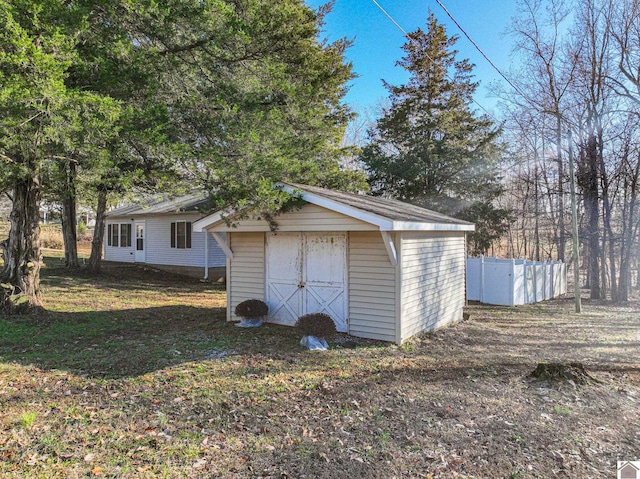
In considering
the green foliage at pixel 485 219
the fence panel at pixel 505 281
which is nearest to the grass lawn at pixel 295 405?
the fence panel at pixel 505 281

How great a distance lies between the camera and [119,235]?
20.6 meters

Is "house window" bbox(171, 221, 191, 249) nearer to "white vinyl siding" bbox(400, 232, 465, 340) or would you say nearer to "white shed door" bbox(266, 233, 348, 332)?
"white shed door" bbox(266, 233, 348, 332)

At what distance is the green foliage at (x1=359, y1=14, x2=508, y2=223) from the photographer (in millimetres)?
16844

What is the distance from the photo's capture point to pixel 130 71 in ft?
22.9

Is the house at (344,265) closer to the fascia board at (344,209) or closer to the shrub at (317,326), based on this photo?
the fascia board at (344,209)

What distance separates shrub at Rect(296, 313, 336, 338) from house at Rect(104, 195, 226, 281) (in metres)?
9.86

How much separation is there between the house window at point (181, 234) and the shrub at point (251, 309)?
10.1m

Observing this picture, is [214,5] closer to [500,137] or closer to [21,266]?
[21,266]

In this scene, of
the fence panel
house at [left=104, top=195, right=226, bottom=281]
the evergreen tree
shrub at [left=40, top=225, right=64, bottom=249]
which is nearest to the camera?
the fence panel

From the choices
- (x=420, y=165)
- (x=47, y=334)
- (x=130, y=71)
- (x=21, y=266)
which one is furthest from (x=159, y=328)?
(x=420, y=165)

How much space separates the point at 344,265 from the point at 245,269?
2.28m

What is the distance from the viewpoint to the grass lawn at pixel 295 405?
3.22m

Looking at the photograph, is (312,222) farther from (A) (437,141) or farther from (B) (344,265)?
(A) (437,141)

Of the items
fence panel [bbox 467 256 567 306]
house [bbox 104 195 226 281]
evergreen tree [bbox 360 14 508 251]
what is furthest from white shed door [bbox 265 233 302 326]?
evergreen tree [bbox 360 14 508 251]
